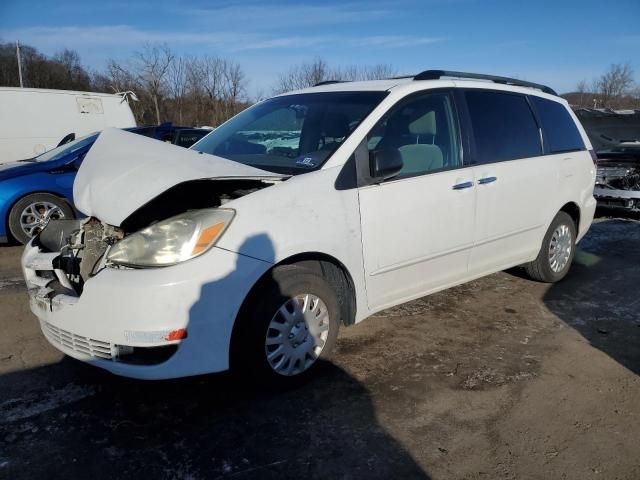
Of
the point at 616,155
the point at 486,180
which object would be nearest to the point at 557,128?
the point at 486,180

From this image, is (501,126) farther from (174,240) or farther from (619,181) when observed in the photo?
→ (619,181)

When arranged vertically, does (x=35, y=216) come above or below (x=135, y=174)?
below

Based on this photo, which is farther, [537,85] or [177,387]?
[537,85]

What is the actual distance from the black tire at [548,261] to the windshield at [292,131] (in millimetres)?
2316

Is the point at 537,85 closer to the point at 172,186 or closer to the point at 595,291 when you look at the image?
the point at 595,291

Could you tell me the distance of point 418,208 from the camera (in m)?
3.39

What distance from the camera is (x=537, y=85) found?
4863 mm

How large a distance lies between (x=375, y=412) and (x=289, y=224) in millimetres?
1142

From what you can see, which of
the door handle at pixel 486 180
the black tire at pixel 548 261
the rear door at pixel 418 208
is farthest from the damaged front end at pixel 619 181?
the rear door at pixel 418 208

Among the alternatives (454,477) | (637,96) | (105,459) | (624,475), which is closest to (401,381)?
(454,477)

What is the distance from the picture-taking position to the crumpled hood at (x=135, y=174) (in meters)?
2.64

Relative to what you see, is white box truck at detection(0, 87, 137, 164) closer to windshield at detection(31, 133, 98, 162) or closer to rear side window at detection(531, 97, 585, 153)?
windshield at detection(31, 133, 98, 162)

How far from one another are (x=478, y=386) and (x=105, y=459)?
2111mm

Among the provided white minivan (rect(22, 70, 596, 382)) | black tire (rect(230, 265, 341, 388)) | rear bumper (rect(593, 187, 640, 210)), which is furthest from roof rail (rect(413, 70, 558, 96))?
rear bumper (rect(593, 187, 640, 210))
